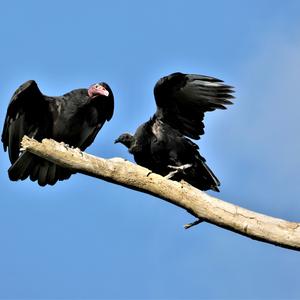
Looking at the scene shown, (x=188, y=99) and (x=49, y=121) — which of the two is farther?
(x=49, y=121)

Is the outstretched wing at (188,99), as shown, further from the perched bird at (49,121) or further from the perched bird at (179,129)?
the perched bird at (49,121)

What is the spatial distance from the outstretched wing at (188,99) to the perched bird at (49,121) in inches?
40.4

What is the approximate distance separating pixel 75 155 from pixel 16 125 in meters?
2.07

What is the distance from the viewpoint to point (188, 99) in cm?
809

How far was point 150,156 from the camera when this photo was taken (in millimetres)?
8266

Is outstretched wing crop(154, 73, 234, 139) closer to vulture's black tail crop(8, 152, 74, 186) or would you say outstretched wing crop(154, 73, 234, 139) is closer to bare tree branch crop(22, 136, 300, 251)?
vulture's black tail crop(8, 152, 74, 186)

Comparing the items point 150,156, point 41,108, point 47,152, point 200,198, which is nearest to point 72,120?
point 41,108

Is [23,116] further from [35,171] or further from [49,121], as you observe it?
[35,171]

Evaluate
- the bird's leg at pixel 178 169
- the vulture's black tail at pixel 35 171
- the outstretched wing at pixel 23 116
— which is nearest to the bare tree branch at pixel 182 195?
the bird's leg at pixel 178 169

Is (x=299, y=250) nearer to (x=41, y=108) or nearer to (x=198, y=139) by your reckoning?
(x=198, y=139)

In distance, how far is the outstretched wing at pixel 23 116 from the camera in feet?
27.9

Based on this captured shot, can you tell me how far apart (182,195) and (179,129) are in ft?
6.36

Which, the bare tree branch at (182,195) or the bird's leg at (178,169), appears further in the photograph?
the bird's leg at (178,169)

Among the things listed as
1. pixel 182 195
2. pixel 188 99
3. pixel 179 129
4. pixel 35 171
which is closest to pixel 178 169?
pixel 179 129
